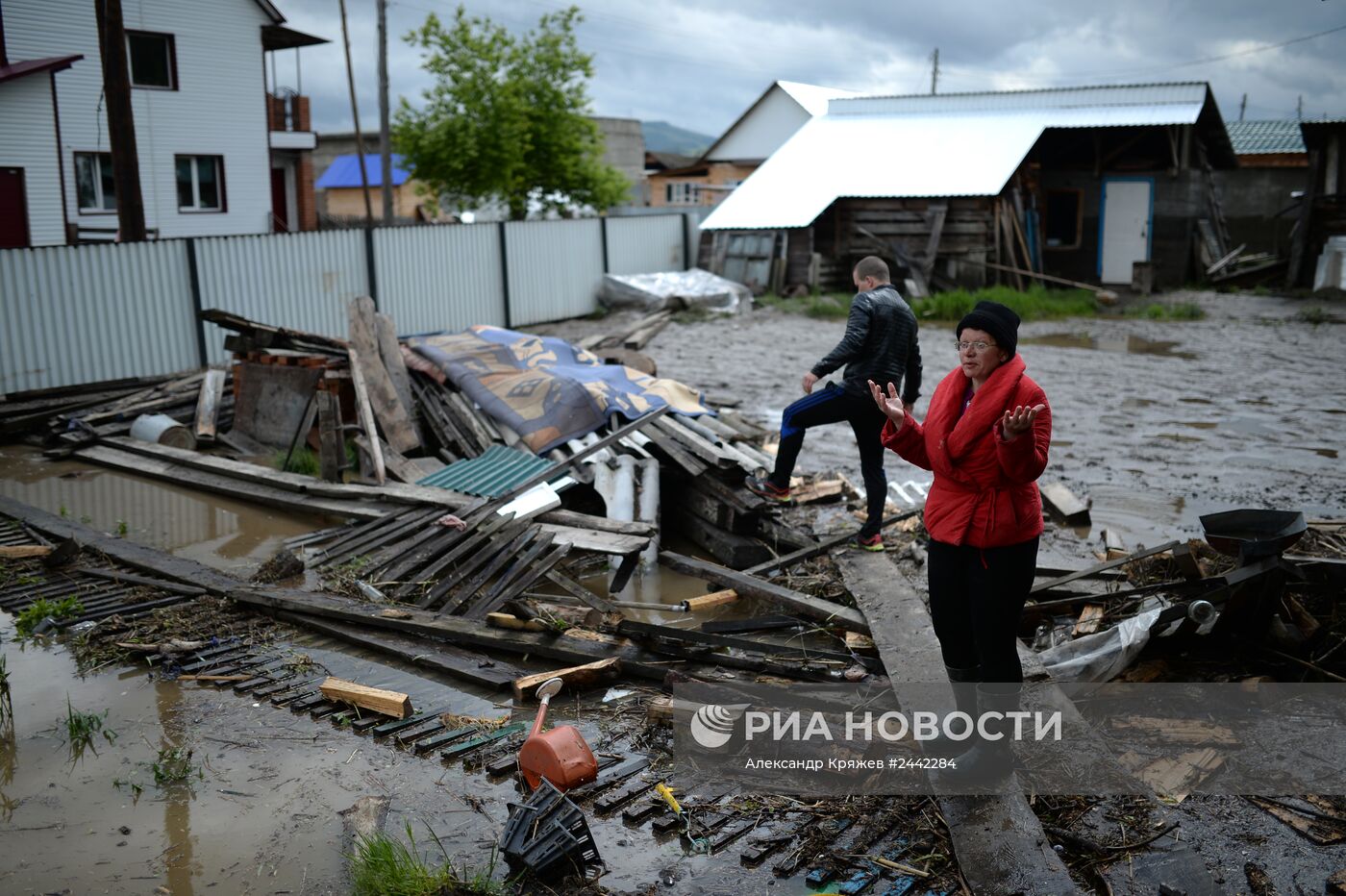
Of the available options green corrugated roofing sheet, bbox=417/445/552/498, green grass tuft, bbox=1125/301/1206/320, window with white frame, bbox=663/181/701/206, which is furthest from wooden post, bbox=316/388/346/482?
window with white frame, bbox=663/181/701/206

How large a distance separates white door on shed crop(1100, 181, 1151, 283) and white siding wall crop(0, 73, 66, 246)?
23.2m

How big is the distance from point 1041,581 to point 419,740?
11.7 ft

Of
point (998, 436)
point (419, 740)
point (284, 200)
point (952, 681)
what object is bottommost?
point (419, 740)

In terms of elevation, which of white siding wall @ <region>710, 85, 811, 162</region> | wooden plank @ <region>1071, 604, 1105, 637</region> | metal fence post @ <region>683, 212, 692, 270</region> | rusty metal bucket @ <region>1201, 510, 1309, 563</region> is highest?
white siding wall @ <region>710, 85, 811, 162</region>

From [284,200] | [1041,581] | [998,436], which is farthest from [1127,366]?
[284,200]

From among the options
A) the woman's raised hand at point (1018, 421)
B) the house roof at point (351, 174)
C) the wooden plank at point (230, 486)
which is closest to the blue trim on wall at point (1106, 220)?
the wooden plank at point (230, 486)

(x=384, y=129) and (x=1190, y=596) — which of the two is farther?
(x=384, y=129)

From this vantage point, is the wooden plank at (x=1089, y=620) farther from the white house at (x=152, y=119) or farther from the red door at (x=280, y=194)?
the red door at (x=280, y=194)

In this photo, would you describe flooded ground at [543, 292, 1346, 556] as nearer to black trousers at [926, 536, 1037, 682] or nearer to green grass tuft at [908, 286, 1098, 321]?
green grass tuft at [908, 286, 1098, 321]

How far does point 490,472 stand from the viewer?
8.52 meters

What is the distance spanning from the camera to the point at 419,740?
15.5 ft

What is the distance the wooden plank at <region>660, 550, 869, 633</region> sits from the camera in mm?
5703

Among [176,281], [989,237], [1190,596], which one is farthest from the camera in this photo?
[989,237]

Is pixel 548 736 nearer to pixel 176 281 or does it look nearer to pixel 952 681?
pixel 952 681
